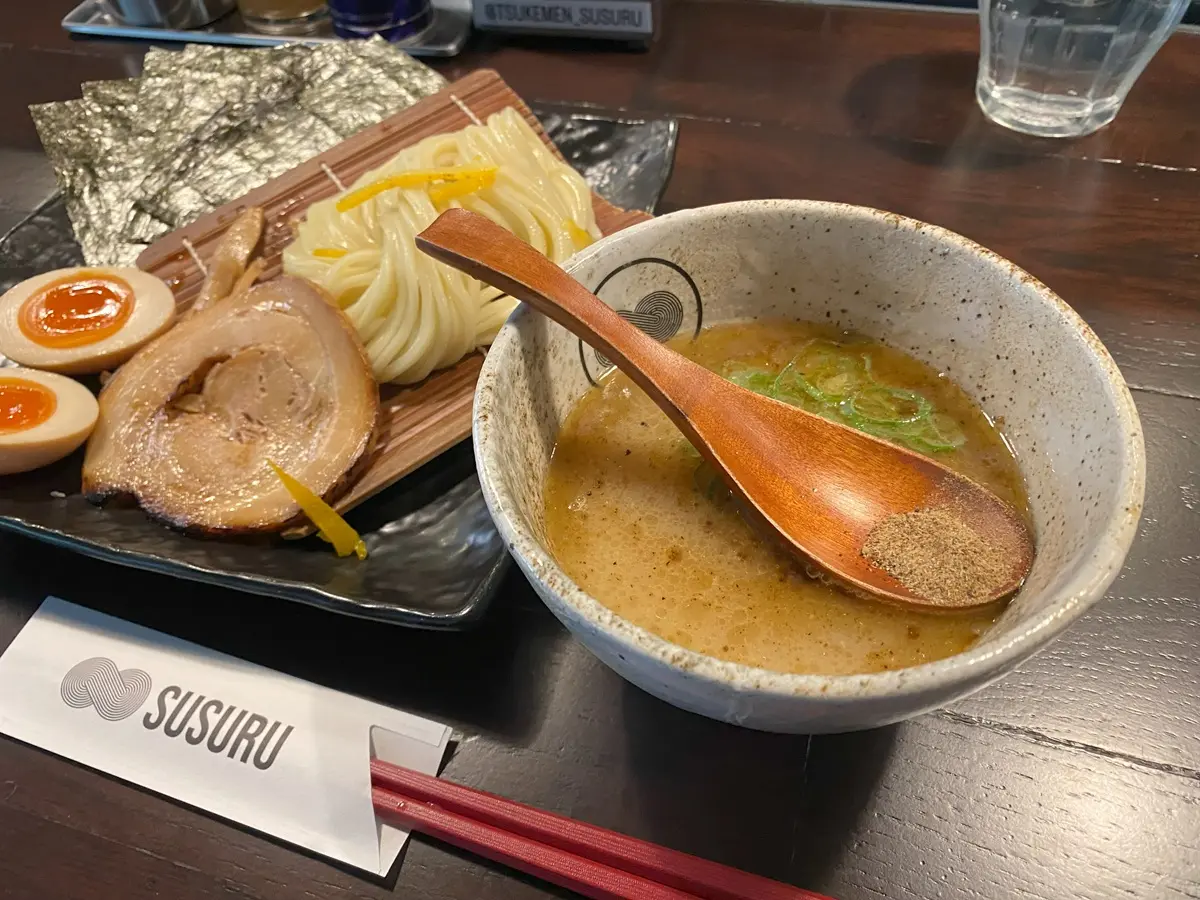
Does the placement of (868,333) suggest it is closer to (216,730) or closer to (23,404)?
(216,730)

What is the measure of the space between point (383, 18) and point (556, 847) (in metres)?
2.36

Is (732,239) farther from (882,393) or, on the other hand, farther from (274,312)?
(274,312)

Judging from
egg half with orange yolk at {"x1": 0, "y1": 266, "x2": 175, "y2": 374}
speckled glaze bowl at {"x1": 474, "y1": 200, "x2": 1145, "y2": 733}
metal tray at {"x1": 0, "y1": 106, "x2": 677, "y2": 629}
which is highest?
speckled glaze bowl at {"x1": 474, "y1": 200, "x2": 1145, "y2": 733}

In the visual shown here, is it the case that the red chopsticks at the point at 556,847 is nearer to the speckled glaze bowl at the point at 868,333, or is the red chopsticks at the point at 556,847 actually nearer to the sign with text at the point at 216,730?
the sign with text at the point at 216,730

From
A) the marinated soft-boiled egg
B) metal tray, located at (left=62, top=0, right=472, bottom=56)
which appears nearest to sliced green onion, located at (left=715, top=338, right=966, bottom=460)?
the marinated soft-boiled egg

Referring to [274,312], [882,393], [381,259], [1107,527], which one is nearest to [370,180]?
[381,259]

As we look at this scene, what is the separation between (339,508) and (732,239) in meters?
0.79

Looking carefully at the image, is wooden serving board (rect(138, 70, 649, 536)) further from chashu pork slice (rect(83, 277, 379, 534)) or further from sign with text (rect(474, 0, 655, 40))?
sign with text (rect(474, 0, 655, 40))

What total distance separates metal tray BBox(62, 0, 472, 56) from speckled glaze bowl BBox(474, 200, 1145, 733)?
1.71m

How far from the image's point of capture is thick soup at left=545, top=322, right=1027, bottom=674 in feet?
2.97

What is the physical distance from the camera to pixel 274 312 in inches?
63.6

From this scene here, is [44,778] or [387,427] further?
[387,427]

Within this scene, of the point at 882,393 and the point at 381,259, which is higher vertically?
the point at 882,393

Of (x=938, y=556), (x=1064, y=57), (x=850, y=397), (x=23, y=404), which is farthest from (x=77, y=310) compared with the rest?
(x=1064, y=57)
